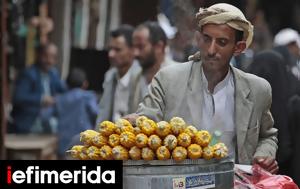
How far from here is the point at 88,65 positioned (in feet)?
41.3

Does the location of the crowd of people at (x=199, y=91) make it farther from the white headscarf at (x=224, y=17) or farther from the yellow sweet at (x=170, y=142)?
the yellow sweet at (x=170, y=142)

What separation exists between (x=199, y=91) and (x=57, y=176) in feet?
4.51

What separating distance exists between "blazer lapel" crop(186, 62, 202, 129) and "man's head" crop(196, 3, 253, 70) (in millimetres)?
108

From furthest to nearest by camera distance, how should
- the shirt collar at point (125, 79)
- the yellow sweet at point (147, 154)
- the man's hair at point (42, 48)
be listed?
1. the man's hair at point (42, 48)
2. the shirt collar at point (125, 79)
3. the yellow sweet at point (147, 154)

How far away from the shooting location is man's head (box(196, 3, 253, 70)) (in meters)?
5.79

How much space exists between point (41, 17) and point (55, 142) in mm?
2316

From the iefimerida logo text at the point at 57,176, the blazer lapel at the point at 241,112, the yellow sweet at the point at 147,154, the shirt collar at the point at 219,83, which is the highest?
the shirt collar at the point at 219,83

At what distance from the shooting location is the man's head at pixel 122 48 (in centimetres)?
1028

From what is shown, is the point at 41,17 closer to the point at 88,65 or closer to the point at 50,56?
the point at 50,56

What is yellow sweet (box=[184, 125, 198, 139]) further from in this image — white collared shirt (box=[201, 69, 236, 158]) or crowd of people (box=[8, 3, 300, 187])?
white collared shirt (box=[201, 69, 236, 158])

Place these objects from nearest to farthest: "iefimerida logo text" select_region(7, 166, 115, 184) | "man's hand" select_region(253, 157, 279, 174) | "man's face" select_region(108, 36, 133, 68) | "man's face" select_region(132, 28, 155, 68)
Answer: "iefimerida logo text" select_region(7, 166, 115, 184), "man's hand" select_region(253, 157, 279, 174), "man's face" select_region(132, 28, 155, 68), "man's face" select_region(108, 36, 133, 68)

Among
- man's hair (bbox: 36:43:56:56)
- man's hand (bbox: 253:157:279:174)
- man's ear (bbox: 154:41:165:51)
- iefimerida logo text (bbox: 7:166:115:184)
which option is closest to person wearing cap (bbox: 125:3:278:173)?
man's hand (bbox: 253:157:279:174)

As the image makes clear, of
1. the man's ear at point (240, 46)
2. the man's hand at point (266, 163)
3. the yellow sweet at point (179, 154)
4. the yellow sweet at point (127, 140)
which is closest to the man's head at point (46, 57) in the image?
the man's ear at point (240, 46)

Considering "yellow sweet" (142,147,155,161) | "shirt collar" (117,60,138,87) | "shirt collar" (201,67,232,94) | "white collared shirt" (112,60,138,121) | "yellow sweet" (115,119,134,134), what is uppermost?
"shirt collar" (117,60,138,87)
